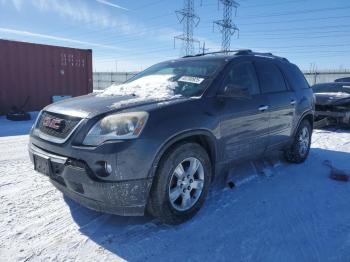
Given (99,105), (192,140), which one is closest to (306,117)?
(192,140)

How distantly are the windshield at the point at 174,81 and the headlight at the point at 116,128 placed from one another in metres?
0.64

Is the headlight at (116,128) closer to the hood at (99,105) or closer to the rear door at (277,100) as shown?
the hood at (99,105)

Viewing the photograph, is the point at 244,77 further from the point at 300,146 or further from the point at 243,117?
the point at 300,146

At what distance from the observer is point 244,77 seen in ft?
13.0

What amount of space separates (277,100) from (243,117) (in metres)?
0.99

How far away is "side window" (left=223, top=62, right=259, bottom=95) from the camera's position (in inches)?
145

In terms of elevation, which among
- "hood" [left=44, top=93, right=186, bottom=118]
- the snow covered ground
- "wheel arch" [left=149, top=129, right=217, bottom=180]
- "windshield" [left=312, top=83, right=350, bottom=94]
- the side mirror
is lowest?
the snow covered ground

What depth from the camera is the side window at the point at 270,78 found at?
4246 mm

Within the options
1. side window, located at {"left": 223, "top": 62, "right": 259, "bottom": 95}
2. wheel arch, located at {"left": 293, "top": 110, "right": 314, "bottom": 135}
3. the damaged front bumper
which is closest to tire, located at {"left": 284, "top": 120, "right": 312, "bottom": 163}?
wheel arch, located at {"left": 293, "top": 110, "right": 314, "bottom": 135}

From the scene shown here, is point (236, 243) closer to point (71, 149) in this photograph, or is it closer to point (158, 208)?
point (158, 208)

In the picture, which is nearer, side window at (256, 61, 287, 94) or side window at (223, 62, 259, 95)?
side window at (223, 62, 259, 95)

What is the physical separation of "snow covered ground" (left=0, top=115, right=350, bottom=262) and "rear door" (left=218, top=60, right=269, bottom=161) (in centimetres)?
59

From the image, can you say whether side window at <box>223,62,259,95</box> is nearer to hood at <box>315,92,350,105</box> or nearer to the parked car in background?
the parked car in background

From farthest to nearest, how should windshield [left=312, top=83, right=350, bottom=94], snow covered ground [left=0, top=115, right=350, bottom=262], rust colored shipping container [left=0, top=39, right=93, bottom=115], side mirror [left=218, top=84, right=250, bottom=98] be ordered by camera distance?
rust colored shipping container [left=0, top=39, right=93, bottom=115] < windshield [left=312, top=83, right=350, bottom=94] < side mirror [left=218, top=84, right=250, bottom=98] < snow covered ground [left=0, top=115, right=350, bottom=262]
